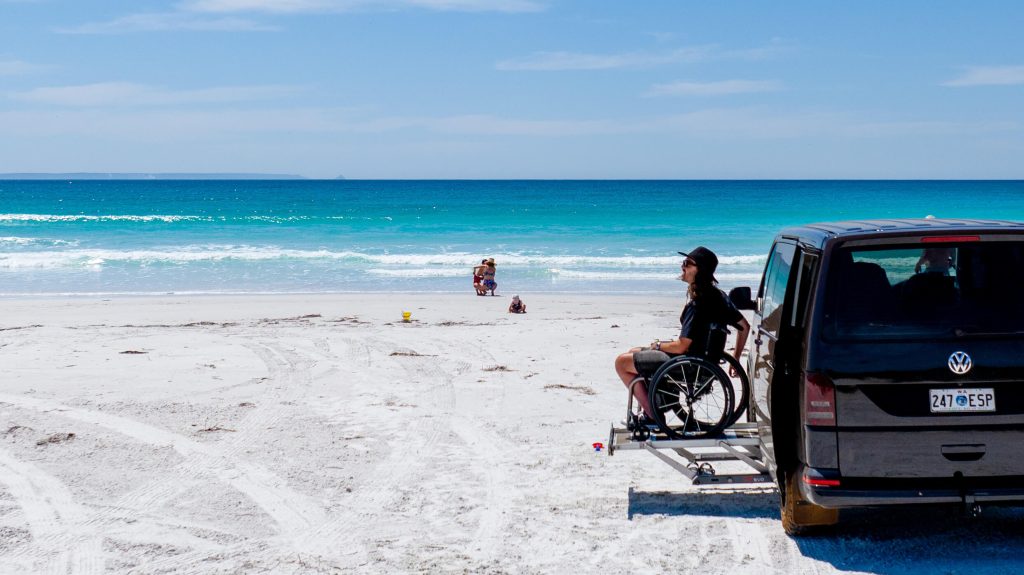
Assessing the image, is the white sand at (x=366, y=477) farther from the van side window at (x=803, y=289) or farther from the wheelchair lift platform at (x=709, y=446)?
the van side window at (x=803, y=289)

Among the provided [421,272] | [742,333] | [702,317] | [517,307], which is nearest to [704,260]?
[702,317]

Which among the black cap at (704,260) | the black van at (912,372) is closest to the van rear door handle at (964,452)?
the black van at (912,372)

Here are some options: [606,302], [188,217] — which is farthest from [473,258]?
[188,217]

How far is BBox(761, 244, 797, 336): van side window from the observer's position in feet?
17.3

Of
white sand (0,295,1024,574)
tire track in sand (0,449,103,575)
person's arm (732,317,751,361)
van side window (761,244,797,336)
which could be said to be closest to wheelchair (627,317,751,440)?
person's arm (732,317,751,361)

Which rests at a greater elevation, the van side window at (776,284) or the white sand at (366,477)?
the van side window at (776,284)

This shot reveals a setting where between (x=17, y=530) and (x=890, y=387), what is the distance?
498 cm

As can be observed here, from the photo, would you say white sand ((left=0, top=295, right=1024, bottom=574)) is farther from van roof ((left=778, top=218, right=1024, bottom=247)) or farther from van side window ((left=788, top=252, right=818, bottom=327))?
van roof ((left=778, top=218, right=1024, bottom=247))

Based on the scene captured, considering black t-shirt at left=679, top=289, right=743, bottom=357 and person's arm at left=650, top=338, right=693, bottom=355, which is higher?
black t-shirt at left=679, top=289, right=743, bottom=357

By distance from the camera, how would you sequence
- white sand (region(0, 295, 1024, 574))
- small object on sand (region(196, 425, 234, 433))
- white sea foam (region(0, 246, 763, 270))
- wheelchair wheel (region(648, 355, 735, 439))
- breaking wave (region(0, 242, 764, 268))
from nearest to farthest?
white sand (region(0, 295, 1024, 574)) < wheelchair wheel (region(648, 355, 735, 439)) < small object on sand (region(196, 425, 234, 433)) < breaking wave (region(0, 242, 764, 268)) < white sea foam (region(0, 246, 763, 270))

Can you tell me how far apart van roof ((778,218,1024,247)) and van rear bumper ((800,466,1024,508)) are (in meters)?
1.20

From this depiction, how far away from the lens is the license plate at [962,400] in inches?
177

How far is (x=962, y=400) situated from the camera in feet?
14.8

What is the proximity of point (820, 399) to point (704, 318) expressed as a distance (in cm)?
148
